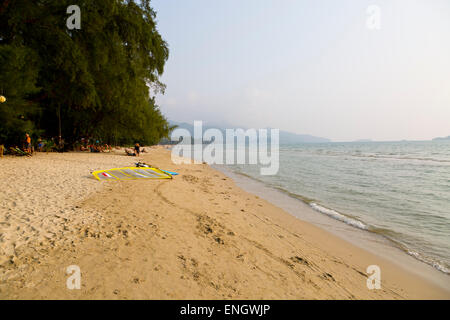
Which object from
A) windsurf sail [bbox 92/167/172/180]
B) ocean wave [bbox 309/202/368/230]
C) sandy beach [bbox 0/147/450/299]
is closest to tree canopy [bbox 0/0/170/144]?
windsurf sail [bbox 92/167/172/180]

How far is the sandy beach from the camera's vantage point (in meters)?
3.11

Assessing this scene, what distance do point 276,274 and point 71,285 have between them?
3.28m

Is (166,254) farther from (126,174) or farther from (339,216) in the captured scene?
(126,174)

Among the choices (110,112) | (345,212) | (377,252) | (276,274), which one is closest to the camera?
(276,274)

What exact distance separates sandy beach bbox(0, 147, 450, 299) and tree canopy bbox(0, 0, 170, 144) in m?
10.4

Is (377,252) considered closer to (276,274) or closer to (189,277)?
(276,274)

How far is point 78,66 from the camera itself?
15164 millimetres

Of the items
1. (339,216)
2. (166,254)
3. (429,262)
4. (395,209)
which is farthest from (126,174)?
(395,209)

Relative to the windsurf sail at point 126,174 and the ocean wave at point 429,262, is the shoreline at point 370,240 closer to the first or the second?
the ocean wave at point 429,262

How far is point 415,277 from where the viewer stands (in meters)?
4.39

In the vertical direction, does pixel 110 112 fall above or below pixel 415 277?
above

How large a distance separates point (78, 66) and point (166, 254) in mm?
17040
